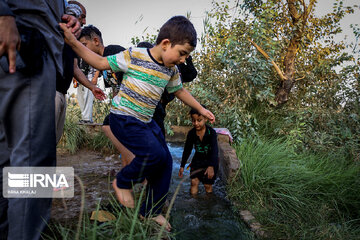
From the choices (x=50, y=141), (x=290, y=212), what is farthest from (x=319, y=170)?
(x=50, y=141)

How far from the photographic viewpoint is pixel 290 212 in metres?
2.39

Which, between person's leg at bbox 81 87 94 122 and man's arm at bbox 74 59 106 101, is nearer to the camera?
man's arm at bbox 74 59 106 101

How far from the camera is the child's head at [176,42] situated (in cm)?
182

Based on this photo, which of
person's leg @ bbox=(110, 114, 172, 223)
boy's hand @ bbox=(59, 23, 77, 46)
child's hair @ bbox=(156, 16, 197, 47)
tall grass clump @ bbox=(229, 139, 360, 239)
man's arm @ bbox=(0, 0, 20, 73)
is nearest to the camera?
man's arm @ bbox=(0, 0, 20, 73)

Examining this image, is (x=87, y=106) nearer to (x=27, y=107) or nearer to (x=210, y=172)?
(x=210, y=172)

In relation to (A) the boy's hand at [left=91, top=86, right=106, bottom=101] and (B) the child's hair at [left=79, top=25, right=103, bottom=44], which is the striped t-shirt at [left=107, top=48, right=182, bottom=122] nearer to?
(A) the boy's hand at [left=91, top=86, right=106, bottom=101]

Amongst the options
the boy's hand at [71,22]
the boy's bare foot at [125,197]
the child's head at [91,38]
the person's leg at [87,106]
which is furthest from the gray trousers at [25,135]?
the person's leg at [87,106]

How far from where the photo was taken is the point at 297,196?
256 cm

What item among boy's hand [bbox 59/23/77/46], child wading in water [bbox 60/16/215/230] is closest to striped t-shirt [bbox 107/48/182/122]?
child wading in water [bbox 60/16/215/230]

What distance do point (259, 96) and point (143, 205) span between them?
347 centimetres

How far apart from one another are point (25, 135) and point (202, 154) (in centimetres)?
247

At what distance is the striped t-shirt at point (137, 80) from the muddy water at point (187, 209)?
0.56 meters

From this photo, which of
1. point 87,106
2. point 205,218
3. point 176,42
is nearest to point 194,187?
point 205,218

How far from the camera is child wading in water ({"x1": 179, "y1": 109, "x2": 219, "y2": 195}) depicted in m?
3.17
